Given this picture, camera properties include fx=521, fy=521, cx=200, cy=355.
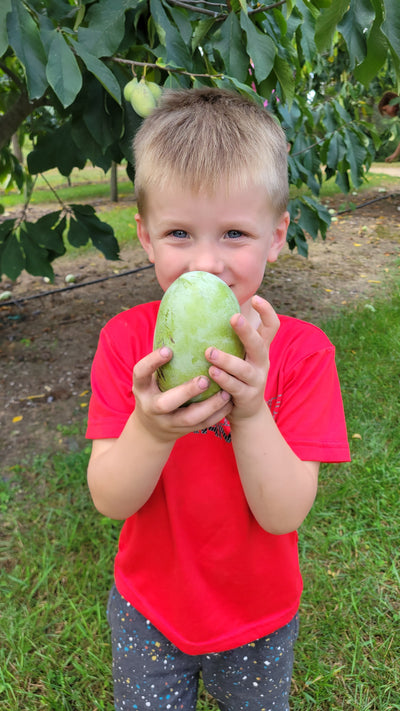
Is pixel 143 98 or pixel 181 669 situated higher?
pixel 143 98

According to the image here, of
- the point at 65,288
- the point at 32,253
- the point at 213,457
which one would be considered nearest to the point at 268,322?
the point at 213,457

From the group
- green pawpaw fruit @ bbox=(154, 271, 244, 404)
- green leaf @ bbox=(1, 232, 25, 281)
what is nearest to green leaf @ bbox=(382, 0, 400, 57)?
green pawpaw fruit @ bbox=(154, 271, 244, 404)

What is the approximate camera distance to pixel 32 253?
2.89m

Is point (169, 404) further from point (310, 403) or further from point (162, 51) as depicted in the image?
point (162, 51)

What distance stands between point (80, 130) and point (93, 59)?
2.53 feet

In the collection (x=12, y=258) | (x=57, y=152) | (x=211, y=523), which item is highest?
(x=57, y=152)

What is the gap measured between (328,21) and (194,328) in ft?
2.54

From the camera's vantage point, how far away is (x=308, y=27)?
1.54 metres

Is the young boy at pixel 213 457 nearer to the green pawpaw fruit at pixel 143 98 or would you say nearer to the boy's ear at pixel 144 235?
the boy's ear at pixel 144 235

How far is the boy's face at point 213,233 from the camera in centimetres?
90

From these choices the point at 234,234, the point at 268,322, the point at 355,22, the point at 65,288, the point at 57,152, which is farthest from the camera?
the point at 65,288

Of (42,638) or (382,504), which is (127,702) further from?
(382,504)

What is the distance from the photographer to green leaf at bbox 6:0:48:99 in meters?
1.24

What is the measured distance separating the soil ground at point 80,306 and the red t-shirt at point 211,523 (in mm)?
1682
